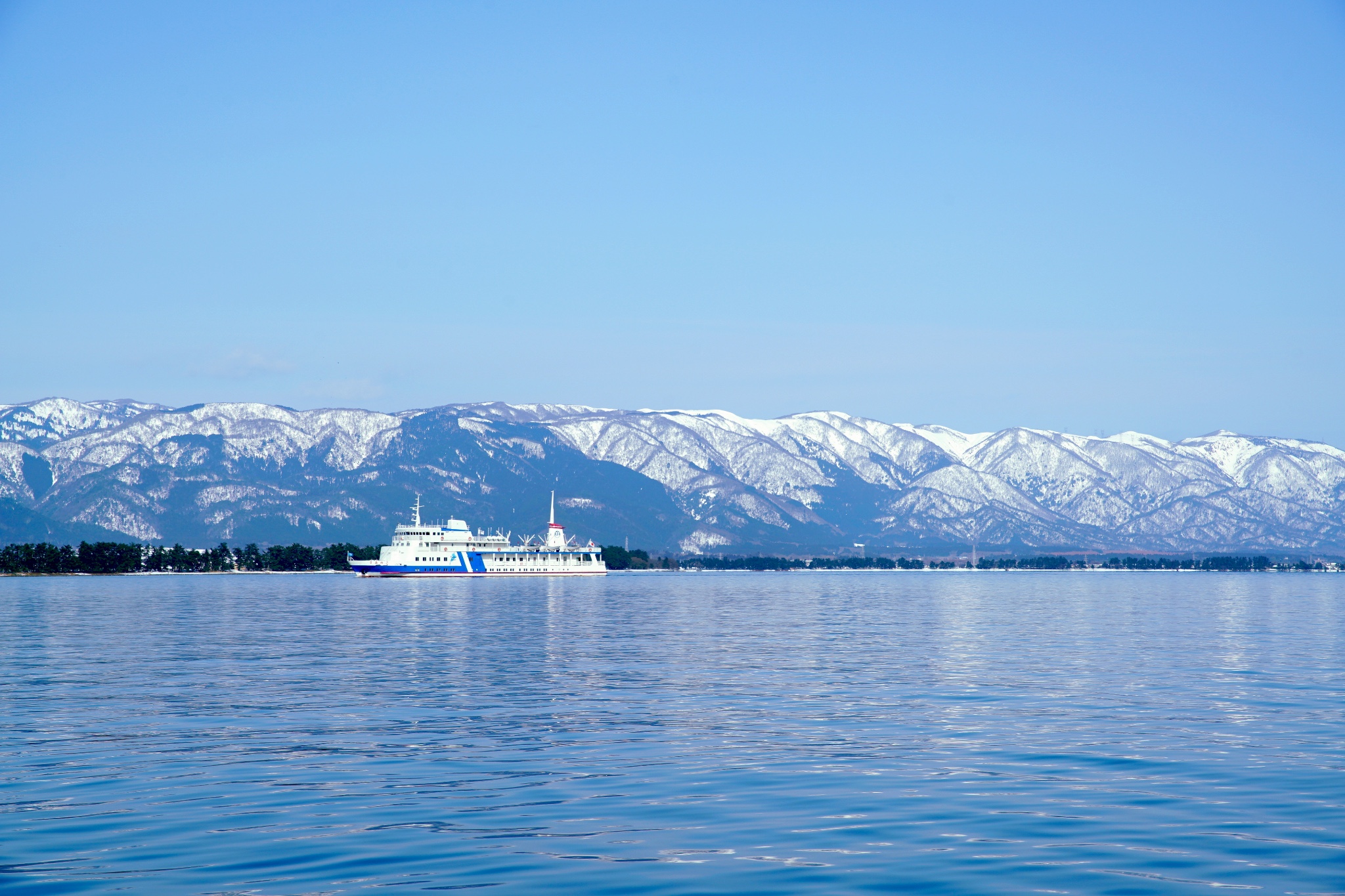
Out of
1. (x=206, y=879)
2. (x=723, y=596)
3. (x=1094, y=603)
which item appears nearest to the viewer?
(x=206, y=879)

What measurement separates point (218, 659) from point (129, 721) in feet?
84.1

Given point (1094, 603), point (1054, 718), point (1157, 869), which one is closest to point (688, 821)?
point (1157, 869)

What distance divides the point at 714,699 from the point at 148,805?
24408 mm

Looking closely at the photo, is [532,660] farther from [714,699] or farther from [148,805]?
[148,805]

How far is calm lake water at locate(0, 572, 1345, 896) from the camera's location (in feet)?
76.2

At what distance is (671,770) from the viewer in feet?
108

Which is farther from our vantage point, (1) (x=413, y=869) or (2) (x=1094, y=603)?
(2) (x=1094, y=603)

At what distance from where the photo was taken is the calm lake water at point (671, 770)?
76.2 feet

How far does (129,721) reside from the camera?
41.8 metres

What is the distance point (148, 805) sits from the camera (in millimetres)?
28469

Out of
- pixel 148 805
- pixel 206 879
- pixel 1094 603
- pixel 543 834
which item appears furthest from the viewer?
pixel 1094 603

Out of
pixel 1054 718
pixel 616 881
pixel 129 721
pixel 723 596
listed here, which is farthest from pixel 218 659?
pixel 723 596

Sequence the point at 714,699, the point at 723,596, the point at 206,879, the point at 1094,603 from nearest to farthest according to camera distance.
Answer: the point at 206,879 → the point at 714,699 → the point at 1094,603 → the point at 723,596

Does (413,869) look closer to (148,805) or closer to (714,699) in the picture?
(148,805)
